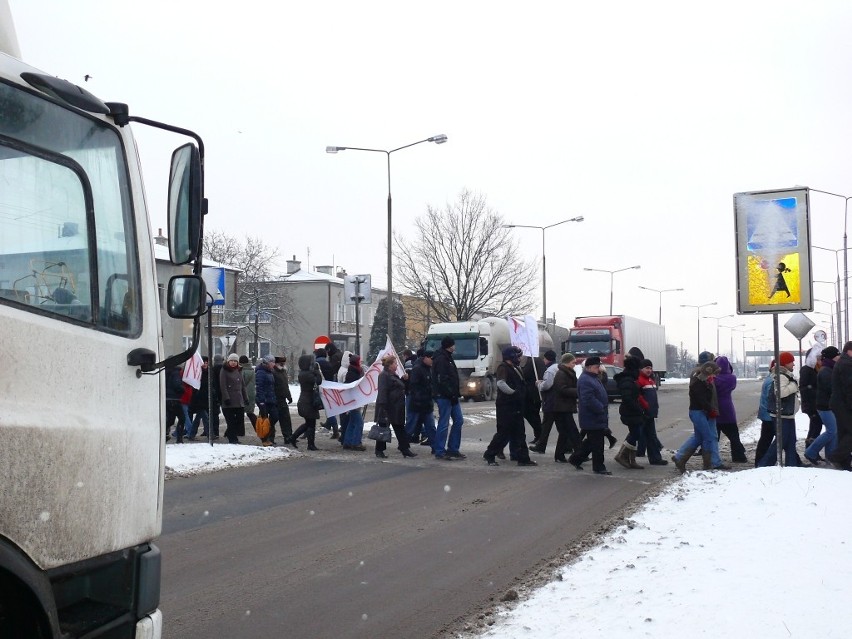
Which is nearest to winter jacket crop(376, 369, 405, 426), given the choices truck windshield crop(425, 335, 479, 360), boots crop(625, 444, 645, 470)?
boots crop(625, 444, 645, 470)

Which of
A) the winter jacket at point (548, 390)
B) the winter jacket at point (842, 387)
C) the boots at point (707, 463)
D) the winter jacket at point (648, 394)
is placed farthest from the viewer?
the winter jacket at point (548, 390)

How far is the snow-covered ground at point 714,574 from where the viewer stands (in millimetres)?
5469

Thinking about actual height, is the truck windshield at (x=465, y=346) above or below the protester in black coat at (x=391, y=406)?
above

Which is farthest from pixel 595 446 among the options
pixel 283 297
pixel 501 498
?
pixel 283 297

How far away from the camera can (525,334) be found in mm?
19891

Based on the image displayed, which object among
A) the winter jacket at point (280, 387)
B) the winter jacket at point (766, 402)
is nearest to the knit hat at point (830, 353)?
the winter jacket at point (766, 402)

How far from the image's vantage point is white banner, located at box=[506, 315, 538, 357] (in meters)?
19.7

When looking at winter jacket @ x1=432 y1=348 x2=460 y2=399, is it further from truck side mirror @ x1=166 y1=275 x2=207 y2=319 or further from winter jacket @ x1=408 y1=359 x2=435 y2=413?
truck side mirror @ x1=166 y1=275 x2=207 y2=319

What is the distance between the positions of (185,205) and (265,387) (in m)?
13.9

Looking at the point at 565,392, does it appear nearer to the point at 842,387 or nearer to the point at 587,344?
the point at 842,387

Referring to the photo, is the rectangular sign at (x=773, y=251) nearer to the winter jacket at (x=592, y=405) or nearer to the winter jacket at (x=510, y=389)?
the winter jacket at (x=592, y=405)

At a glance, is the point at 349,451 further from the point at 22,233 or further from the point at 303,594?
the point at 22,233

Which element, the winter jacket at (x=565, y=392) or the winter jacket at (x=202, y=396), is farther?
the winter jacket at (x=202, y=396)

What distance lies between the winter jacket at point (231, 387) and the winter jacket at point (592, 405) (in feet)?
22.6
